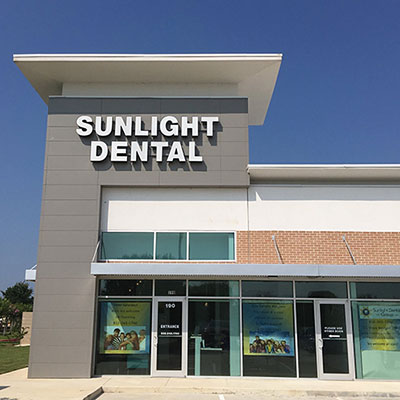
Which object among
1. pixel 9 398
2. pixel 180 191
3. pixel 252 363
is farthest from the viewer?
pixel 180 191

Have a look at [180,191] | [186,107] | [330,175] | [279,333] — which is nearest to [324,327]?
[279,333]

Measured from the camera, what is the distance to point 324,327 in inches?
551

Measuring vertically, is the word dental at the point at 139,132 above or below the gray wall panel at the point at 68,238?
above

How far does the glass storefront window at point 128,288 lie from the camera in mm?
14359

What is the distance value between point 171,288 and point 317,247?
4679mm

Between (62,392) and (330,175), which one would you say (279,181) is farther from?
(62,392)

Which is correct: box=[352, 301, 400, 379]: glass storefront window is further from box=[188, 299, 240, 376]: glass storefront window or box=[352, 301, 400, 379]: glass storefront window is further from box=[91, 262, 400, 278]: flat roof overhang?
box=[188, 299, 240, 376]: glass storefront window

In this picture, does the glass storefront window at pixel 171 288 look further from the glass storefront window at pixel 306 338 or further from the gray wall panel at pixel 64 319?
the glass storefront window at pixel 306 338

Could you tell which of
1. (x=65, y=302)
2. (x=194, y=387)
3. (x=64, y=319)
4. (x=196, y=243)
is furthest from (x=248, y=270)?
(x=64, y=319)

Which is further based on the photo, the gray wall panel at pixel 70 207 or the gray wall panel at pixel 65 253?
the gray wall panel at pixel 70 207

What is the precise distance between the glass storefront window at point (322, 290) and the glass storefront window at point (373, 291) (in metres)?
0.30

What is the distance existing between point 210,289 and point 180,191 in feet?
10.6

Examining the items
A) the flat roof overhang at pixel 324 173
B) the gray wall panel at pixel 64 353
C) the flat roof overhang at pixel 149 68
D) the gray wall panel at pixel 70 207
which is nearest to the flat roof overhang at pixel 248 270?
the gray wall panel at pixel 70 207

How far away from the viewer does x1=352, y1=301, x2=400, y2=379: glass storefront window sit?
45.1 feet
